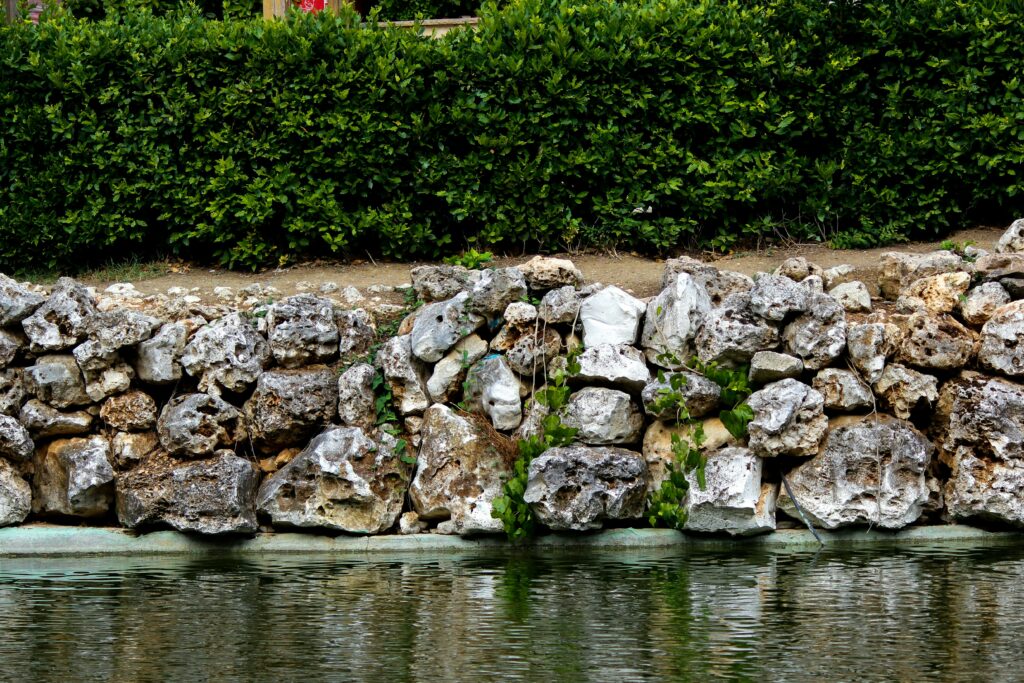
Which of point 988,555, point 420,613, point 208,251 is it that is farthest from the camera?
point 208,251

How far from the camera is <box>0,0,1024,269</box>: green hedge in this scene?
10695 mm

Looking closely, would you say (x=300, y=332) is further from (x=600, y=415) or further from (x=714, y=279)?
(x=714, y=279)

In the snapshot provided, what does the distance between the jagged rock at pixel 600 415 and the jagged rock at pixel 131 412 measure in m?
2.92

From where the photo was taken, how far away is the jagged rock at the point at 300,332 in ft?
30.6

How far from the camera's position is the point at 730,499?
8.64 m

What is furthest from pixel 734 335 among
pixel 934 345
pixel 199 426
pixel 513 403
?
pixel 199 426

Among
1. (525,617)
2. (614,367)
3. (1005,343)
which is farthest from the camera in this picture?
(614,367)

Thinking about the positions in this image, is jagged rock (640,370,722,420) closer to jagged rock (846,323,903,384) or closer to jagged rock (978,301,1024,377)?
jagged rock (846,323,903,384)

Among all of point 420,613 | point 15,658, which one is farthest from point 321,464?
point 15,658

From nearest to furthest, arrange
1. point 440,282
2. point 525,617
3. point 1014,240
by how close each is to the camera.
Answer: point 525,617, point 440,282, point 1014,240

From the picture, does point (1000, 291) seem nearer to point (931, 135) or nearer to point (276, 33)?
point (931, 135)

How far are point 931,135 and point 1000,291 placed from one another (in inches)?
79.2

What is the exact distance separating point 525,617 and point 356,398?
9.58 feet

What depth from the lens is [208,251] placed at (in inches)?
456
